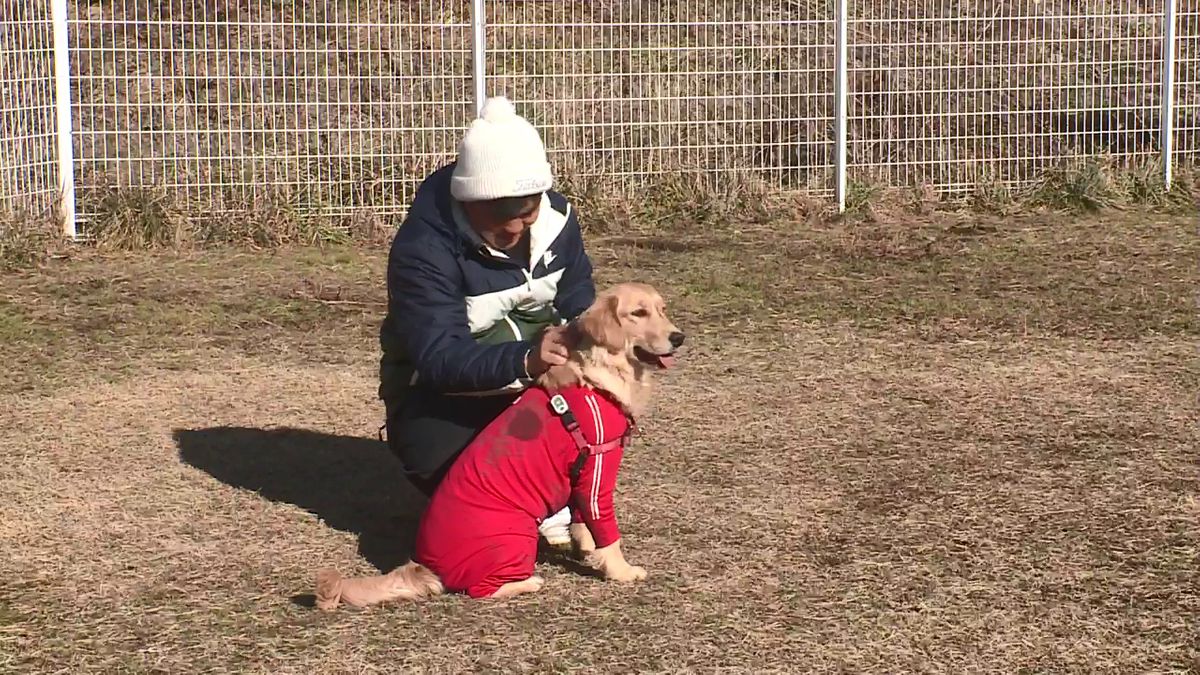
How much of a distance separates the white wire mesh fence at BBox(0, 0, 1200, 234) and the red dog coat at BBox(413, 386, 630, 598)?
5.46m

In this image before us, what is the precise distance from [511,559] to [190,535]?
108 cm

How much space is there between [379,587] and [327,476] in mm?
1233

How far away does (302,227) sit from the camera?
8633 millimetres

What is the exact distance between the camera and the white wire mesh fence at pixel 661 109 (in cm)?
880

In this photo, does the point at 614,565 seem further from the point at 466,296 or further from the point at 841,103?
the point at 841,103

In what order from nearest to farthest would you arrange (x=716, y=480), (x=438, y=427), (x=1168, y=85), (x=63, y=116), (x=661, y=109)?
(x=438, y=427) → (x=716, y=480) → (x=63, y=116) → (x=661, y=109) → (x=1168, y=85)

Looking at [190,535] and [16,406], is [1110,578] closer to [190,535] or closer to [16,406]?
[190,535]

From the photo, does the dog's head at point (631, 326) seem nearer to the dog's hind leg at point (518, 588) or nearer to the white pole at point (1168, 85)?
the dog's hind leg at point (518, 588)

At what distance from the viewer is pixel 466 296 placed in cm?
A: 393

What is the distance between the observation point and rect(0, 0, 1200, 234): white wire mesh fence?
28.9 ft

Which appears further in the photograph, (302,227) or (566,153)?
(566,153)

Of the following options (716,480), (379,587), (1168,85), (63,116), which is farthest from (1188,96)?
(379,587)

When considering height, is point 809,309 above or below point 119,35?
below

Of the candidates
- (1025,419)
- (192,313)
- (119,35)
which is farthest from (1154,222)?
(119,35)
